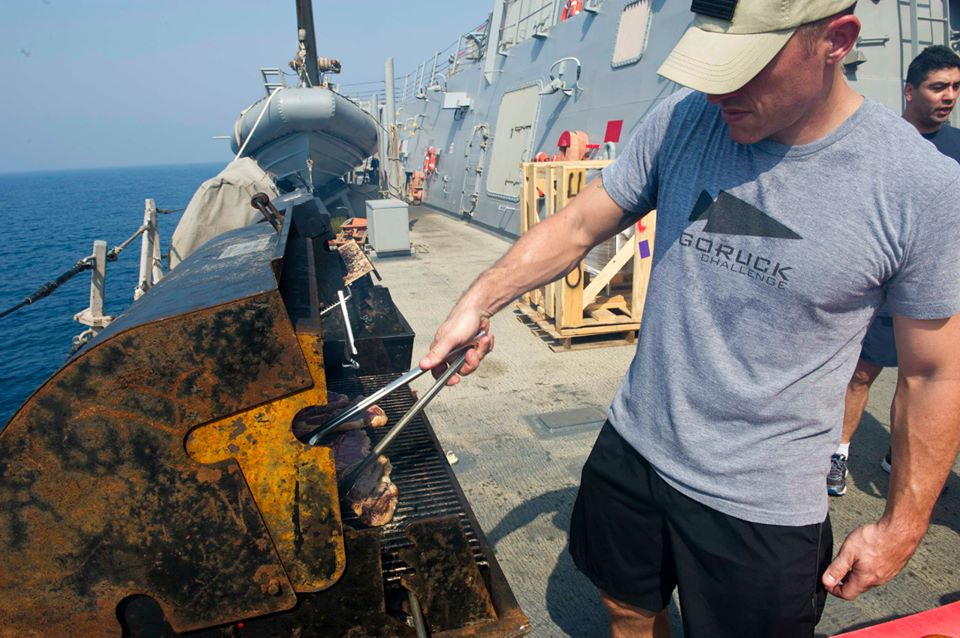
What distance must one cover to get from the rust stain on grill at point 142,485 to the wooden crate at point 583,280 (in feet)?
13.5

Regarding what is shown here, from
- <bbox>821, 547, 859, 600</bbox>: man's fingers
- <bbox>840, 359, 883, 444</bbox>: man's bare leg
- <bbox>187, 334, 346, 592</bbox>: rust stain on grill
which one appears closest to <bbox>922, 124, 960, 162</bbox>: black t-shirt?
<bbox>840, 359, 883, 444</bbox>: man's bare leg

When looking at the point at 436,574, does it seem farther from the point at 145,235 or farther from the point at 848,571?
the point at 145,235

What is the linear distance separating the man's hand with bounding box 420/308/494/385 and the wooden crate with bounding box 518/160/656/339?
141 inches

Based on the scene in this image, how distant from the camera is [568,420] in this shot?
13.9ft

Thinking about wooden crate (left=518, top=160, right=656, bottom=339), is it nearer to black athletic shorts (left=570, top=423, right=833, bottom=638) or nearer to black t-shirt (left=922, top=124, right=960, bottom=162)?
black t-shirt (left=922, top=124, right=960, bottom=162)

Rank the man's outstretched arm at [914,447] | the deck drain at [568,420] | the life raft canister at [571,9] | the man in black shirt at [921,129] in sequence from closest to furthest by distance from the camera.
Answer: the man's outstretched arm at [914,447]
the man in black shirt at [921,129]
the deck drain at [568,420]
the life raft canister at [571,9]

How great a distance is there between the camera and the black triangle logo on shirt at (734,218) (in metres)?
1.32

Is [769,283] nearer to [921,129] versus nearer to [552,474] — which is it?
[552,474]

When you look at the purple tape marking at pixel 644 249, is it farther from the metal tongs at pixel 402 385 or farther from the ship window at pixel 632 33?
the metal tongs at pixel 402 385

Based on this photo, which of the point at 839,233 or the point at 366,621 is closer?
the point at 839,233

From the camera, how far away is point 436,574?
1704 millimetres

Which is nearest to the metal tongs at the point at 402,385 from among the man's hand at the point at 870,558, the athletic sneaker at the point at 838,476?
the man's hand at the point at 870,558

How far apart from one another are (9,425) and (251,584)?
2.14ft

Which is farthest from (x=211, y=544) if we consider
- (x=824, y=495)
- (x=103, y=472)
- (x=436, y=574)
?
(x=824, y=495)
